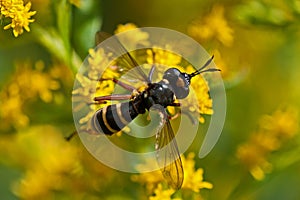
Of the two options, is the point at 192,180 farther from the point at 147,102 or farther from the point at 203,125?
the point at 203,125

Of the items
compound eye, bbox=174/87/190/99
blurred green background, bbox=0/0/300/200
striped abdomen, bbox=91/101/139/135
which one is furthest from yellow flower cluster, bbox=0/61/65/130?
compound eye, bbox=174/87/190/99

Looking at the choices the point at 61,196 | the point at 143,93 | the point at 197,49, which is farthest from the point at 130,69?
the point at 61,196

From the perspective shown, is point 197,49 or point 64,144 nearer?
point 197,49

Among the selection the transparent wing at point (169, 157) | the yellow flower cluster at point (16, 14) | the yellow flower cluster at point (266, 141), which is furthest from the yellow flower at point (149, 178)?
the yellow flower cluster at point (16, 14)

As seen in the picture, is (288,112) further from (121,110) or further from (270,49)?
(121,110)

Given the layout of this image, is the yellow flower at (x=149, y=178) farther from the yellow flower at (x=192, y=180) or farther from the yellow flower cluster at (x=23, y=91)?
the yellow flower cluster at (x=23, y=91)

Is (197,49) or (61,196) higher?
(197,49)
